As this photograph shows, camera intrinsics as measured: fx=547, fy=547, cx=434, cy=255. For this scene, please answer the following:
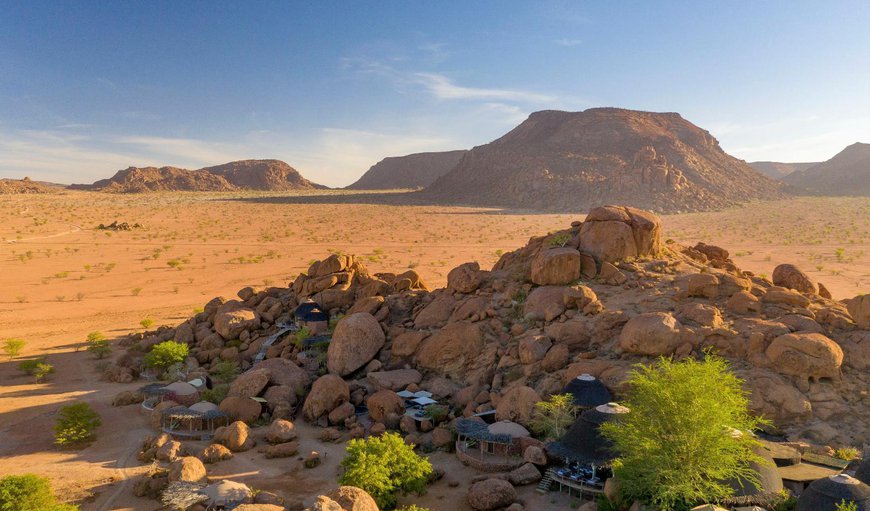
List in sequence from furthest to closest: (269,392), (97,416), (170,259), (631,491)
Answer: (170,259), (269,392), (97,416), (631,491)

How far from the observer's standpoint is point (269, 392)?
17.5 m

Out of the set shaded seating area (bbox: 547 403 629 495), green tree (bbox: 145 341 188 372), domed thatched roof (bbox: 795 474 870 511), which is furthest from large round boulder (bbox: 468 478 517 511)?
green tree (bbox: 145 341 188 372)

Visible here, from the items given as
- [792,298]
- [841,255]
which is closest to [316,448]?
[792,298]

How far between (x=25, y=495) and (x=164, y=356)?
9857mm

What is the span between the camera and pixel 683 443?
10.7m

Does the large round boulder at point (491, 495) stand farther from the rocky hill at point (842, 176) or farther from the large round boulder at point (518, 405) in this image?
the rocky hill at point (842, 176)

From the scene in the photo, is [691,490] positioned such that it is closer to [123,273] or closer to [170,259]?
Result: [123,273]

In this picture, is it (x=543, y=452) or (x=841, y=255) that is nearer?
(x=543, y=452)

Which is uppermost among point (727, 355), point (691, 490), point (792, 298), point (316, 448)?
point (792, 298)

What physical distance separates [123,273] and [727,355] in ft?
128

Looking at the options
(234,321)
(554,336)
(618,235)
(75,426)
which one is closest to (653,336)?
(554,336)

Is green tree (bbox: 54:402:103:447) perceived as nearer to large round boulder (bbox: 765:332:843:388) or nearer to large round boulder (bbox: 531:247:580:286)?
large round boulder (bbox: 531:247:580:286)

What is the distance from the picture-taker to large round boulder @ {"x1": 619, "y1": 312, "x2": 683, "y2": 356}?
51.2 ft

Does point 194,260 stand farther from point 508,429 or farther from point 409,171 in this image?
point 409,171
